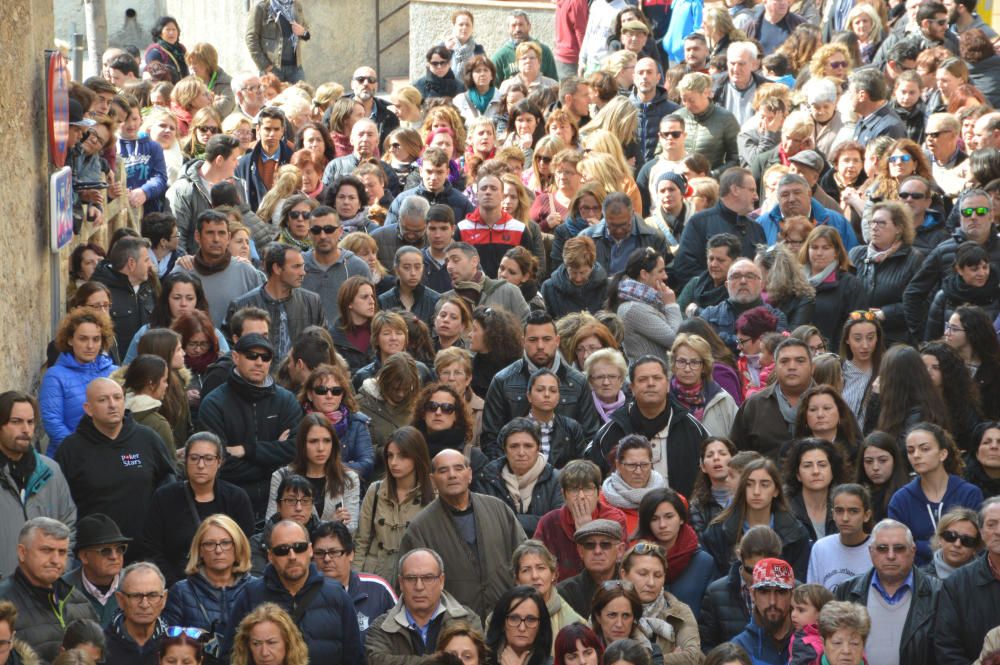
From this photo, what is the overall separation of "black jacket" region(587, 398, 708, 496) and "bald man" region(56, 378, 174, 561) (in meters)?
2.80

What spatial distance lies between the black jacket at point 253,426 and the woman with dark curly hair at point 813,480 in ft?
9.67

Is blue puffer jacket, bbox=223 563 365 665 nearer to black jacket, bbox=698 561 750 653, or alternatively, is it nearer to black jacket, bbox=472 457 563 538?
black jacket, bbox=472 457 563 538

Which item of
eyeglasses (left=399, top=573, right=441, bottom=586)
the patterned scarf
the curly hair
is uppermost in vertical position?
the curly hair

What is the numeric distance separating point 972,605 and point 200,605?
4.08 m

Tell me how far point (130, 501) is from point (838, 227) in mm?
6572

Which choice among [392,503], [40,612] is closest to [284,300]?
[392,503]

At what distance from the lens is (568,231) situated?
15242 mm

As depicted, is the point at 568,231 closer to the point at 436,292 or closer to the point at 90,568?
the point at 436,292

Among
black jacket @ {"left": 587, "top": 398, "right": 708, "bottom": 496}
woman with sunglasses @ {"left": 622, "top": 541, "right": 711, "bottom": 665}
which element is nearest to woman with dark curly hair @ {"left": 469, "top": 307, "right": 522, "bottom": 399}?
black jacket @ {"left": 587, "top": 398, "right": 708, "bottom": 496}

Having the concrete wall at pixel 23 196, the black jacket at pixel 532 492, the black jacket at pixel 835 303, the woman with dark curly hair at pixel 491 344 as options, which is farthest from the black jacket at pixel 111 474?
the black jacket at pixel 835 303

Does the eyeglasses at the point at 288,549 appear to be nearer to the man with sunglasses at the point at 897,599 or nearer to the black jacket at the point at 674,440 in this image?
the black jacket at the point at 674,440

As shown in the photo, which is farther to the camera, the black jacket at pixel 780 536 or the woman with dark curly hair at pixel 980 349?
the woman with dark curly hair at pixel 980 349

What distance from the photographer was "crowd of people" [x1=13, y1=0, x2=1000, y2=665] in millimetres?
10164

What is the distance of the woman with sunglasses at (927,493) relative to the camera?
11234 mm
